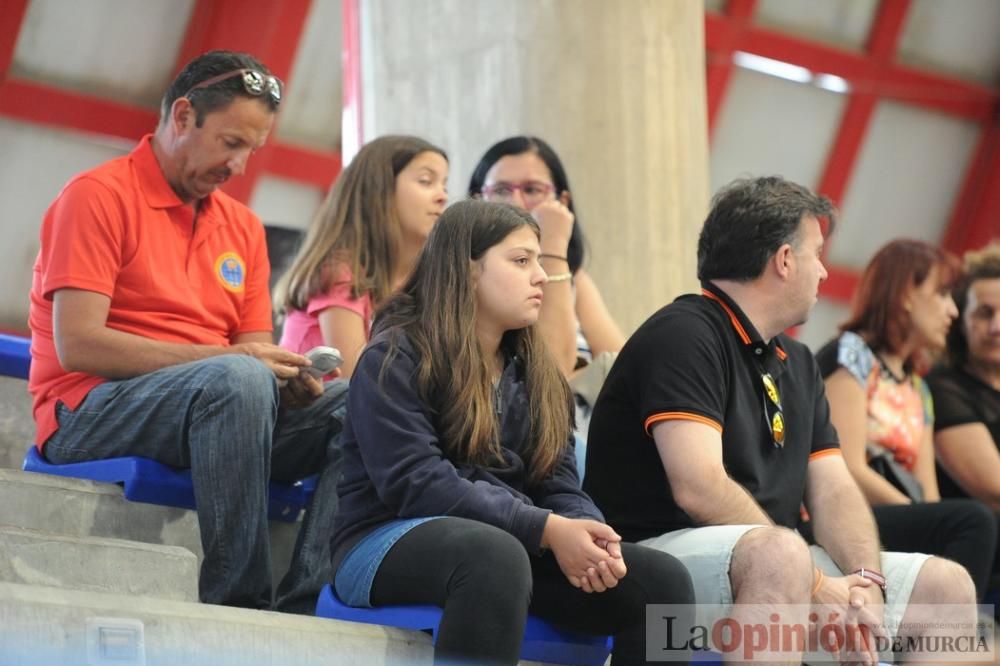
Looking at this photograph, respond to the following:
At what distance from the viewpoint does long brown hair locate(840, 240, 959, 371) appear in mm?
3977

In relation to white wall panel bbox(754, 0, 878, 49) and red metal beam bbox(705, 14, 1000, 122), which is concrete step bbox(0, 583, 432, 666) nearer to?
red metal beam bbox(705, 14, 1000, 122)

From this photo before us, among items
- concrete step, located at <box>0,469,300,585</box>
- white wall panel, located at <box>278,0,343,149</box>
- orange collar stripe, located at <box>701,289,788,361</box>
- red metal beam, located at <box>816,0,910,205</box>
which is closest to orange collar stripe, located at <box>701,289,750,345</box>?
orange collar stripe, located at <box>701,289,788,361</box>

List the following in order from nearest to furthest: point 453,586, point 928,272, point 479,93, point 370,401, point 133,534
→ point 453,586, point 370,401, point 133,534, point 928,272, point 479,93

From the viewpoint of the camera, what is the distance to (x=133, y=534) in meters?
2.77

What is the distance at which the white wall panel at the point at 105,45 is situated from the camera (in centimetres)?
749

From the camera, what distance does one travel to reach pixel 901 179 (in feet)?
33.4

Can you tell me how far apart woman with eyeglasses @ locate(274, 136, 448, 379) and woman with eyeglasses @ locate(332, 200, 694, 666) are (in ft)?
2.19

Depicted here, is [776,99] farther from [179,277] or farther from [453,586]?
[453,586]

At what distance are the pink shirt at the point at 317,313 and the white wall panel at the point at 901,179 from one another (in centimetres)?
720

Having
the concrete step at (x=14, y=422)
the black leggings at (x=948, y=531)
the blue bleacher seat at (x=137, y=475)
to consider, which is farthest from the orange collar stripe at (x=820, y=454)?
the concrete step at (x=14, y=422)

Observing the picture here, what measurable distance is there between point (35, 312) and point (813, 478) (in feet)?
5.02

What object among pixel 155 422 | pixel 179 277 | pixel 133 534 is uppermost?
pixel 179 277

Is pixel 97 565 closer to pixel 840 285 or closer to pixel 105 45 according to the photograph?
pixel 105 45

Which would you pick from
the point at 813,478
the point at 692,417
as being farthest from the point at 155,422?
the point at 813,478
